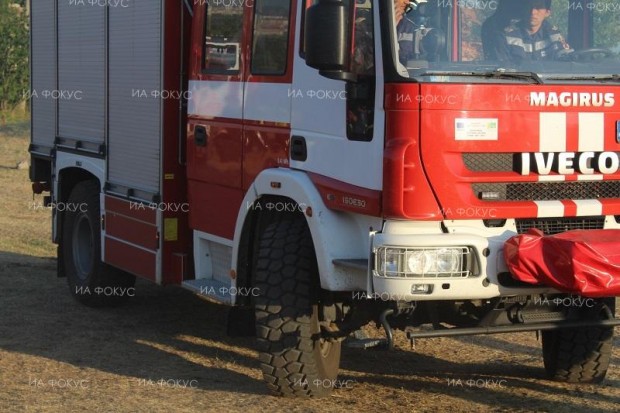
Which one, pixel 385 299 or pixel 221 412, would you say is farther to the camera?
pixel 221 412

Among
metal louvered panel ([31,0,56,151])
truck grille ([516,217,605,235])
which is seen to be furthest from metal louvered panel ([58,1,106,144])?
truck grille ([516,217,605,235])

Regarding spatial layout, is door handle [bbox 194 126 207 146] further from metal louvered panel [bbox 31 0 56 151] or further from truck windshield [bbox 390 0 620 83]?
metal louvered panel [bbox 31 0 56 151]

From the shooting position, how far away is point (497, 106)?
245 inches

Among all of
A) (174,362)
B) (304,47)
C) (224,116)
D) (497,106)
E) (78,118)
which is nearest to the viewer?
(497,106)

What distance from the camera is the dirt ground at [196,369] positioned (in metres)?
7.07

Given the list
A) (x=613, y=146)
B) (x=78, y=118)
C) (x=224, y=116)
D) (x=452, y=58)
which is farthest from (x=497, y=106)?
(x=78, y=118)

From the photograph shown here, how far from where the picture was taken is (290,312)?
6.89 m

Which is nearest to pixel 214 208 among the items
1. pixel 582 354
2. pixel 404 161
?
pixel 404 161

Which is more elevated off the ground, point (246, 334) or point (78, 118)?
point (78, 118)

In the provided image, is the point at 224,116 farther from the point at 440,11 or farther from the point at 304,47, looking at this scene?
the point at 440,11

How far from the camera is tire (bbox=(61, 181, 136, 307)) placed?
9914mm

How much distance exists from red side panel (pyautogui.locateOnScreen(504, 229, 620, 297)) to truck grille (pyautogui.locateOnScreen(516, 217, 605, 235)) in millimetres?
220

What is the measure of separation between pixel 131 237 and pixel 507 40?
3.64 m

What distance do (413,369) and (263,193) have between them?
73.2 inches
